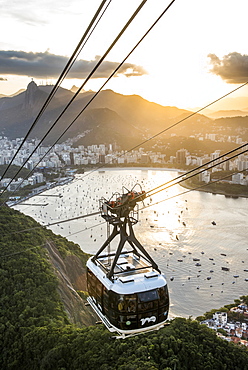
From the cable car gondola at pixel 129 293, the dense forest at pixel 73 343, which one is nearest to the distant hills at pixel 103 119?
the dense forest at pixel 73 343

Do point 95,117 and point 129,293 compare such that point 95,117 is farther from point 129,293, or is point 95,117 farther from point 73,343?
point 129,293

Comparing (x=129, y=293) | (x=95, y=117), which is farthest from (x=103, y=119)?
(x=129, y=293)

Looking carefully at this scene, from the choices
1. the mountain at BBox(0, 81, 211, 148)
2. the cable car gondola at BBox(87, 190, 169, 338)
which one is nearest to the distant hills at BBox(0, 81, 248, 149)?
the mountain at BBox(0, 81, 211, 148)

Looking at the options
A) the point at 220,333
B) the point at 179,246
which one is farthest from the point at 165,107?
the point at 220,333

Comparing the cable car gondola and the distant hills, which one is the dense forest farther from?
the distant hills

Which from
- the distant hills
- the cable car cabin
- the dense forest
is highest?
the distant hills

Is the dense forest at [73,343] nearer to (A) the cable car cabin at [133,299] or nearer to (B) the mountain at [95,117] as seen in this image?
(A) the cable car cabin at [133,299]

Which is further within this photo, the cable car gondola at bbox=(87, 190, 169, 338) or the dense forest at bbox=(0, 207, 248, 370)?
the dense forest at bbox=(0, 207, 248, 370)
